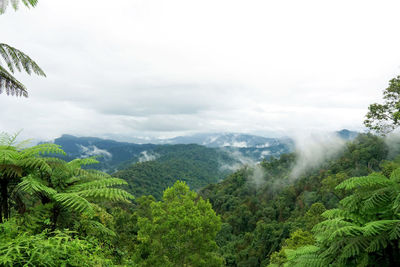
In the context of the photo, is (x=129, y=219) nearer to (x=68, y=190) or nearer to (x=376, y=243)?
(x=68, y=190)

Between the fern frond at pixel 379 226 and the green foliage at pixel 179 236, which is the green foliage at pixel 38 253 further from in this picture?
the green foliage at pixel 179 236

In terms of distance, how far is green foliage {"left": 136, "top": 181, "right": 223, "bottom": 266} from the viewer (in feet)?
39.2

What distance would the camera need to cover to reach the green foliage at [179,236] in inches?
470

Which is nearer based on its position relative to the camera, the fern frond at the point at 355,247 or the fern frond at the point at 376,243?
the fern frond at the point at 376,243

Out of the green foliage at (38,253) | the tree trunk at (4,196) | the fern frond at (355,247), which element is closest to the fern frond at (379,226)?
the fern frond at (355,247)

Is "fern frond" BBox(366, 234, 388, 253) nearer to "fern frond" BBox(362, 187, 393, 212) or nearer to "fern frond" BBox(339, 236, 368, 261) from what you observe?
"fern frond" BBox(339, 236, 368, 261)

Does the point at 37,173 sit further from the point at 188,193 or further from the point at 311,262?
the point at 188,193

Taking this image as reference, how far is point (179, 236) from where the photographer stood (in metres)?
12.1

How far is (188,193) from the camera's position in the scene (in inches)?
518

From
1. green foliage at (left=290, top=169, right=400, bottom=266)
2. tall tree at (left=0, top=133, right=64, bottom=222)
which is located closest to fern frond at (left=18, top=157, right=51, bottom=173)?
tall tree at (left=0, top=133, right=64, bottom=222)

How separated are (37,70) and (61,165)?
6.06ft

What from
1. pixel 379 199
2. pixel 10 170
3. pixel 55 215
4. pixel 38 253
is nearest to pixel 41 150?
pixel 10 170

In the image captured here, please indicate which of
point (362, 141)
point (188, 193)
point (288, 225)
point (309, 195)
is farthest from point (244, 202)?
point (188, 193)

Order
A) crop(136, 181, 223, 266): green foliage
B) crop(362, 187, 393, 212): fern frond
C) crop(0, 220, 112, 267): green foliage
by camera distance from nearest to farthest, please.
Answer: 1. crop(0, 220, 112, 267): green foliage
2. crop(362, 187, 393, 212): fern frond
3. crop(136, 181, 223, 266): green foliage
